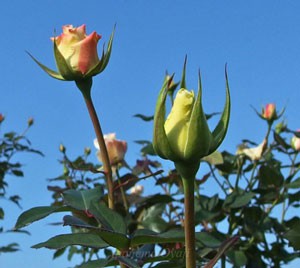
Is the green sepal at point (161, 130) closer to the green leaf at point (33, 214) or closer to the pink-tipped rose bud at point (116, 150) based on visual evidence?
the green leaf at point (33, 214)

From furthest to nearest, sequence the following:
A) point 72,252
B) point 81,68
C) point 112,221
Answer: point 72,252
point 81,68
point 112,221

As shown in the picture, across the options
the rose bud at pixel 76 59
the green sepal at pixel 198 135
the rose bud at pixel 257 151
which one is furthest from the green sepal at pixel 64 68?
the rose bud at pixel 257 151

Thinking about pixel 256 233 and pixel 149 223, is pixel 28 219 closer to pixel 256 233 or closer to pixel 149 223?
pixel 149 223

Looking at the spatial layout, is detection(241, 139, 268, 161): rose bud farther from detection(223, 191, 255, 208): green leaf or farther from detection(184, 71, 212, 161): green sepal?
detection(184, 71, 212, 161): green sepal

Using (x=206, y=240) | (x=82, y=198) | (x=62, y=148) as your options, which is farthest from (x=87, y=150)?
(x=206, y=240)

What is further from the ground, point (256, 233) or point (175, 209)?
point (175, 209)

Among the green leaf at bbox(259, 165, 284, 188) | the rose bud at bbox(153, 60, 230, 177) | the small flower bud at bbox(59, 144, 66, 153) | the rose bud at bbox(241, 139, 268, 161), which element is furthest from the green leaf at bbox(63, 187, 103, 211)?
the small flower bud at bbox(59, 144, 66, 153)

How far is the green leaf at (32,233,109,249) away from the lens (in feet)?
2.23

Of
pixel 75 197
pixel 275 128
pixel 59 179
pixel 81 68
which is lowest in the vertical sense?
pixel 75 197

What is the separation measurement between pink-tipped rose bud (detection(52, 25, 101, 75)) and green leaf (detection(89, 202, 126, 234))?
0.23m

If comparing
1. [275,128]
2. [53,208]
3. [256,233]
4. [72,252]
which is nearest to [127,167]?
[256,233]

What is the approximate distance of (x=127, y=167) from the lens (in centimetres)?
159

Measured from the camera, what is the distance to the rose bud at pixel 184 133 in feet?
1.67

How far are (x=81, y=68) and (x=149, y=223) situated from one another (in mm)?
668
